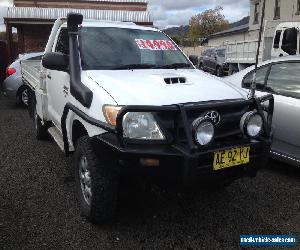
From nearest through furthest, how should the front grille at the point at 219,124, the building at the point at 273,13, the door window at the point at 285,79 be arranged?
the front grille at the point at 219,124 → the door window at the point at 285,79 → the building at the point at 273,13

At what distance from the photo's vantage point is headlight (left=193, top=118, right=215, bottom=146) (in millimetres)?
2891

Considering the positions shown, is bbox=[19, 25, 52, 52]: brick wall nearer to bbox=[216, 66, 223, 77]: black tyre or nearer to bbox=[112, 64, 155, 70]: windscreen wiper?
bbox=[216, 66, 223, 77]: black tyre

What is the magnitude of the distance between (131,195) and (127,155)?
1.35 metres

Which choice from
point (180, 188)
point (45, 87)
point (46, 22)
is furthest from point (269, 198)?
point (46, 22)

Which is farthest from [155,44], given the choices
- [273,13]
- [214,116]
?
[273,13]

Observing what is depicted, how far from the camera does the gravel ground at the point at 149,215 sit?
3223 millimetres

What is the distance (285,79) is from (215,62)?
626 inches

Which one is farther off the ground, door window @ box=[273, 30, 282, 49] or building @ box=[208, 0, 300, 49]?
building @ box=[208, 0, 300, 49]

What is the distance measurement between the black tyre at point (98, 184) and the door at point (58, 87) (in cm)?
96

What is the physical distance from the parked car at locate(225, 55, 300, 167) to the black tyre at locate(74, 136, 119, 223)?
215cm

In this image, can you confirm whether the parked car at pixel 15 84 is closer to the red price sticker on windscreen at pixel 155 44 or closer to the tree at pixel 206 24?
the red price sticker on windscreen at pixel 155 44

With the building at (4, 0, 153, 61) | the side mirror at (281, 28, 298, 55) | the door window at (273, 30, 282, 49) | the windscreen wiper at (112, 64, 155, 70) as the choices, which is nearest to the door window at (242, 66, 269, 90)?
the windscreen wiper at (112, 64, 155, 70)

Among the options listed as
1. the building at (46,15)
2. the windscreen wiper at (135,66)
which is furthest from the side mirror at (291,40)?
the building at (46,15)

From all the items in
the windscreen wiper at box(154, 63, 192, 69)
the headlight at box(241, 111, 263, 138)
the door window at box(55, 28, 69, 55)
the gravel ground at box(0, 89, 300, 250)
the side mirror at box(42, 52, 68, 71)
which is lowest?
the gravel ground at box(0, 89, 300, 250)
